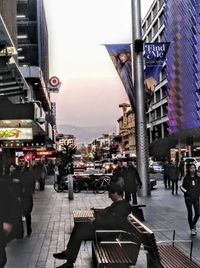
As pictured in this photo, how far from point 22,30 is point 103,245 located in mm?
88423

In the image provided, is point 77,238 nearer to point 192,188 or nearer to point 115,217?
point 115,217

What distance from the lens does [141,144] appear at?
27.8m

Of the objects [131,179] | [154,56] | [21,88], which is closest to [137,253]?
[131,179]

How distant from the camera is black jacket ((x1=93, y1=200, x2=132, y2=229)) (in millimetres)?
8641

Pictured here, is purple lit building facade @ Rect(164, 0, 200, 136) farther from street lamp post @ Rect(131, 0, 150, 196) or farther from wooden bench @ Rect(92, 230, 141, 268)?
wooden bench @ Rect(92, 230, 141, 268)

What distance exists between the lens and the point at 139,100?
1108 inches

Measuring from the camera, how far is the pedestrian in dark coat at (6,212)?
5.86 metres

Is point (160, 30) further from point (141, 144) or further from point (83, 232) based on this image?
point (83, 232)

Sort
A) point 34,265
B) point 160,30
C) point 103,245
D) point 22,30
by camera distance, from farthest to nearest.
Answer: point 160,30
point 22,30
point 34,265
point 103,245

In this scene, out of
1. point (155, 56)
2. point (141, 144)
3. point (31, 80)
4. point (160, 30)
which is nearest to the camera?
point (155, 56)

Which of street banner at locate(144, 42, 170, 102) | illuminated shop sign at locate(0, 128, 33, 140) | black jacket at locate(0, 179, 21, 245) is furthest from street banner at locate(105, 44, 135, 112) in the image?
black jacket at locate(0, 179, 21, 245)

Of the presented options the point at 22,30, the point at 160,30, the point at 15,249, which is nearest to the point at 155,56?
the point at 15,249

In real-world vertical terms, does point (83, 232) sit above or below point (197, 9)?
below

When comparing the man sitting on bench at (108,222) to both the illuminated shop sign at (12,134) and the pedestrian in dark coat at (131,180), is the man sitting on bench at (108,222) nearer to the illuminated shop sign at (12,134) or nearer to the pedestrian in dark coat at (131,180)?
the pedestrian in dark coat at (131,180)
